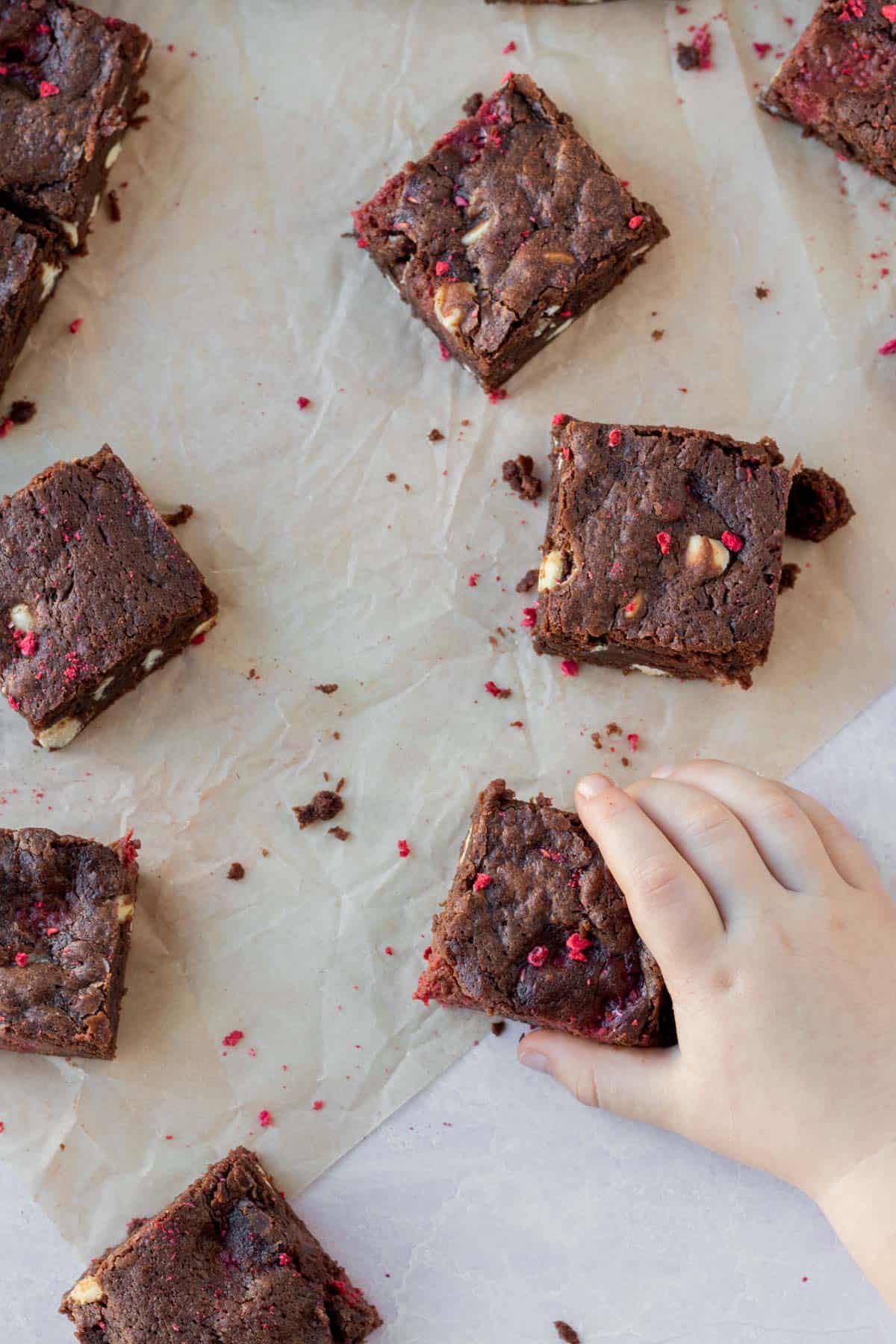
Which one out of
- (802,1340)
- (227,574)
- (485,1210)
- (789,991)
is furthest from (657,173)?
(802,1340)

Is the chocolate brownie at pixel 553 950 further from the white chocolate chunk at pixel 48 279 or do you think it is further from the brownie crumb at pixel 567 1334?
the white chocolate chunk at pixel 48 279

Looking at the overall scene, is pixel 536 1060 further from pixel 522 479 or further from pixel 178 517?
pixel 178 517

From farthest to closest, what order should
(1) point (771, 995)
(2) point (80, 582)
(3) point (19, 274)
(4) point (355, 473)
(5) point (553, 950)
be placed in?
(4) point (355, 473) → (3) point (19, 274) → (2) point (80, 582) → (5) point (553, 950) → (1) point (771, 995)

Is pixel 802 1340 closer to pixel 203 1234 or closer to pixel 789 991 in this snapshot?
pixel 789 991

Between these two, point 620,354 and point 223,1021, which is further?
point 620,354

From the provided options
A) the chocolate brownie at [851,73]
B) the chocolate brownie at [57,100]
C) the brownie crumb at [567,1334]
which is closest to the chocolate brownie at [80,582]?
the chocolate brownie at [57,100]

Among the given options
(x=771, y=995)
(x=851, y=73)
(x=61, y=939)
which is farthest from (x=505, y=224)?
(x=61, y=939)
